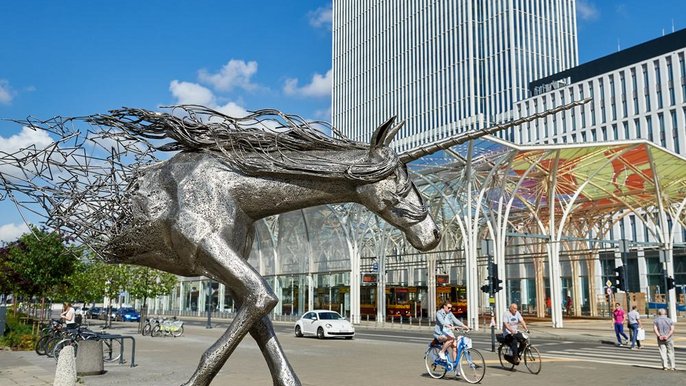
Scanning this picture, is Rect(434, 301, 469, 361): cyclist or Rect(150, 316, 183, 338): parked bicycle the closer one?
Rect(434, 301, 469, 361): cyclist

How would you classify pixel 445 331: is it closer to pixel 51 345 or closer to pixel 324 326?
pixel 51 345

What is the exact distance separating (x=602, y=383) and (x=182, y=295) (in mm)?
54174

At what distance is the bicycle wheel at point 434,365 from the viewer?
13857mm

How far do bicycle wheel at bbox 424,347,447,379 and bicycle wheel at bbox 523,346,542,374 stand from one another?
218 cm

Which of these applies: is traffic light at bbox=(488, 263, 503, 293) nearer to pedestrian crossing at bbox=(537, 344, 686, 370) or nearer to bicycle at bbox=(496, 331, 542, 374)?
pedestrian crossing at bbox=(537, 344, 686, 370)

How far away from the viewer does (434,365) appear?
14.0 meters

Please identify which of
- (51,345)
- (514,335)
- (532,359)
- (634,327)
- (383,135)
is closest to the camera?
(383,135)

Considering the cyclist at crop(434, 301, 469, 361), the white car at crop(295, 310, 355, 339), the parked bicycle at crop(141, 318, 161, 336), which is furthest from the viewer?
the parked bicycle at crop(141, 318, 161, 336)

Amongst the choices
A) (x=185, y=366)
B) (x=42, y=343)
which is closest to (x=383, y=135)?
(x=185, y=366)

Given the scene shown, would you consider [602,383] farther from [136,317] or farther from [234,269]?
[136,317]

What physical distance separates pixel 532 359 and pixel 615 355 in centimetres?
626

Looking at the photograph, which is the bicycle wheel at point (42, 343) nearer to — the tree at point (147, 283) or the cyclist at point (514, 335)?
the tree at point (147, 283)

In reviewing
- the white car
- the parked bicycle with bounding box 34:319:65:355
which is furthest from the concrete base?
the white car

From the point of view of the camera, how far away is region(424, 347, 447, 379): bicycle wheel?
13857mm
